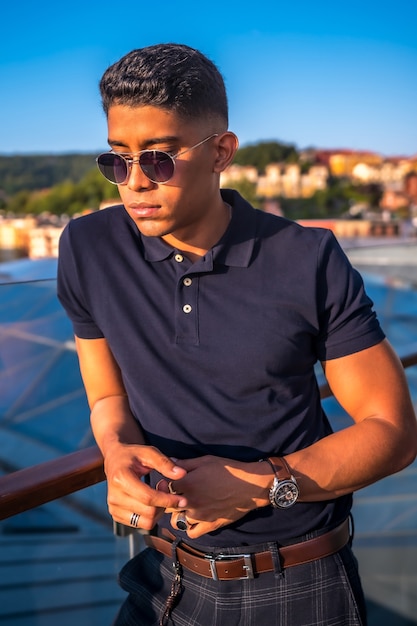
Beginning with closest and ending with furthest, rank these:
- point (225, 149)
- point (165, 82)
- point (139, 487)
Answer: point (139, 487)
point (165, 82)
point (225, 149)

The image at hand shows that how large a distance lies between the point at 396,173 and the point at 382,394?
325 feet

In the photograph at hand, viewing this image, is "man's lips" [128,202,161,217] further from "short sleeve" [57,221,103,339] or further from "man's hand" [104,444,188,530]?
→ "man's hand" [104,444,188,530]

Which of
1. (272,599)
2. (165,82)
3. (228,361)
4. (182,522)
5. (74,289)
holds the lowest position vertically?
(272,599)

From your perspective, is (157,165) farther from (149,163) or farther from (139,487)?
(139,487)

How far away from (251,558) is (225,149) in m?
0.68

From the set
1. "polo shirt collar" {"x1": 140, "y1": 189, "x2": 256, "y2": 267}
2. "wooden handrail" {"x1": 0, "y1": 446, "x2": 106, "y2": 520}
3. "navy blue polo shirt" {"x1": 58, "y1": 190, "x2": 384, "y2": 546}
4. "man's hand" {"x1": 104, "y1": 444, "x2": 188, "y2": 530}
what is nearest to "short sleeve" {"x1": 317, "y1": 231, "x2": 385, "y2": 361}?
"navy blue polo shirt" {"x1": 58, "y1": 190, "x2": 384, "y2": 546}

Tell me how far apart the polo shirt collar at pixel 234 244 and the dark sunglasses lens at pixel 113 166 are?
0.11 meters

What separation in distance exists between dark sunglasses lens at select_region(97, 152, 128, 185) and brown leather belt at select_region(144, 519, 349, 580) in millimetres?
624

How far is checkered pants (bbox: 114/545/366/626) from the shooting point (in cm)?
110

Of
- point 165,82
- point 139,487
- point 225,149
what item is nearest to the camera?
point 139,487

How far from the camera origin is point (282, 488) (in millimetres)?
1028

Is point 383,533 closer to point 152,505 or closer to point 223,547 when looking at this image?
point 223,547

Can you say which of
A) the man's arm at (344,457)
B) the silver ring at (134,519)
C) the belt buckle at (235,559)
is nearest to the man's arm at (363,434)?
the man's arm at (344,457)

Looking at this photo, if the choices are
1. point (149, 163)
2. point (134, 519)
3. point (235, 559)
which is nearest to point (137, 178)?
point (149, 163)
